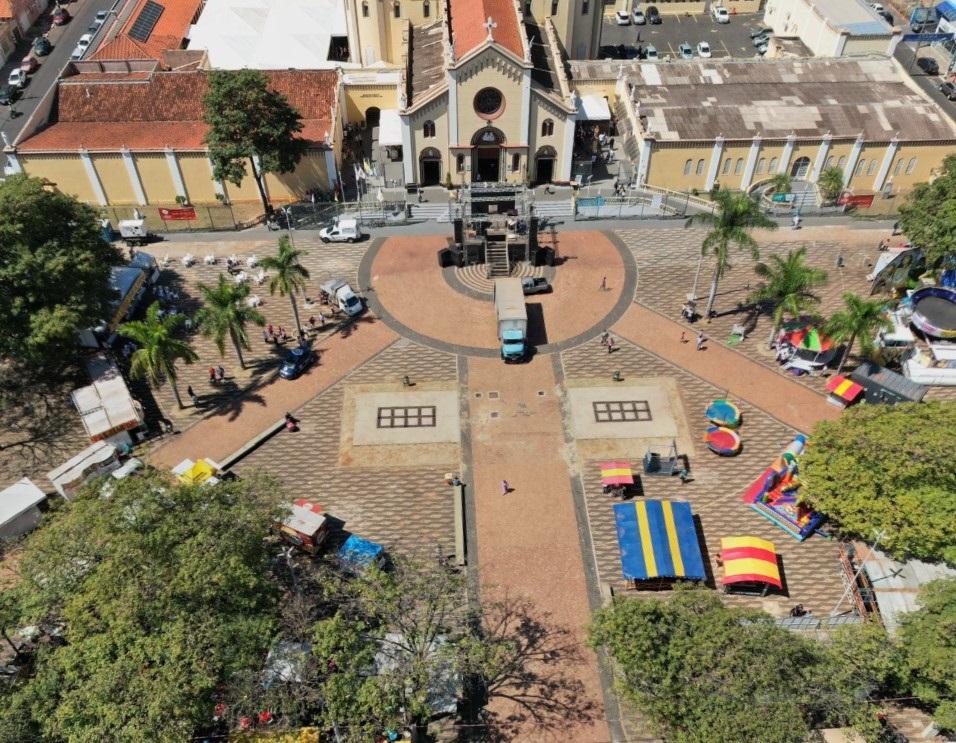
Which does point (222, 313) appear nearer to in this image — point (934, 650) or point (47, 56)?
point (934, 650)

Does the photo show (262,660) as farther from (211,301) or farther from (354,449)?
(211,301)

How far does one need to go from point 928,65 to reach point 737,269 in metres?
58.2

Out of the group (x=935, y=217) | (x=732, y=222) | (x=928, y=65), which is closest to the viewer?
(x=732, y=222)

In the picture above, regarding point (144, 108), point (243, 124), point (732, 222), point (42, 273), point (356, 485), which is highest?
point (243, 124)

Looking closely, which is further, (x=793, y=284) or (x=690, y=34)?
(x=690, y=34)

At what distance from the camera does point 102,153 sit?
70.0 meters

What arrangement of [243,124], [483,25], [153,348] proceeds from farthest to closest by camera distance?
1. [483,25]
2. [243,124]
3. [153,348]

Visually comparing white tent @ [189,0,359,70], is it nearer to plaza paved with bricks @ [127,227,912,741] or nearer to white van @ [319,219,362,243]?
white van @ [319,219,362,243]

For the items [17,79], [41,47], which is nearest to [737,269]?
[17,79]

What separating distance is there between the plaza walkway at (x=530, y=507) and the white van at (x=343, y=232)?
64.6 feet

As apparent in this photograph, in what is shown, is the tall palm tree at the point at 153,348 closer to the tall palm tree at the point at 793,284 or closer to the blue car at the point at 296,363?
the blue car at the point at 296,363

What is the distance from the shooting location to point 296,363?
5700 centimetres

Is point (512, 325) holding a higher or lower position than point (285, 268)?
lower

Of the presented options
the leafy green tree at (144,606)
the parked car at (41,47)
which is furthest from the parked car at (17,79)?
the leafy green tree at (144,606)
